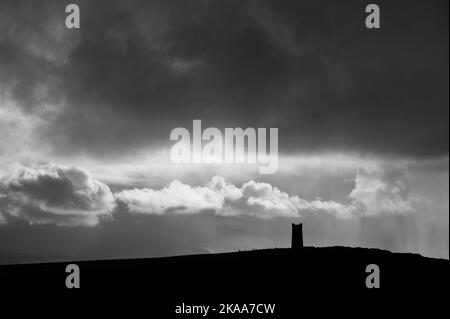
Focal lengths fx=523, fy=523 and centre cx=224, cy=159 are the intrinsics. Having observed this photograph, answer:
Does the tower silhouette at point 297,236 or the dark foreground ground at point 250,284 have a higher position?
the tower silhouette at point 297,236

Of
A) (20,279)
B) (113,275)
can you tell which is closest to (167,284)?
(113,275)

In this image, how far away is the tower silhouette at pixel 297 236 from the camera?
39.6m

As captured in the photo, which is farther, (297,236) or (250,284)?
(297,236)

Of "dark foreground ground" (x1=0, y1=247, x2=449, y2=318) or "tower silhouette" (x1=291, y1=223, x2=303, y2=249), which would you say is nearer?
"dark foreground ground" (x1=0, y1=247, x2=449, y2=318)

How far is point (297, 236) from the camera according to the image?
3981cm

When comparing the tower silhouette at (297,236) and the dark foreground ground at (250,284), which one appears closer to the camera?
the dark foreground ground at (250,284)

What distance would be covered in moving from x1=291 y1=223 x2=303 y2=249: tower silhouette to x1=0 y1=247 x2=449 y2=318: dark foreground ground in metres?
2.35

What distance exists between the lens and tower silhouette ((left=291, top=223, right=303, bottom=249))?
39.6m

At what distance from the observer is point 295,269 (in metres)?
33.2

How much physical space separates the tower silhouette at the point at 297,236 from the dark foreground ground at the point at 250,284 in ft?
7.71

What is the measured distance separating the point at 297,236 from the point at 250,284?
960 centimetres
